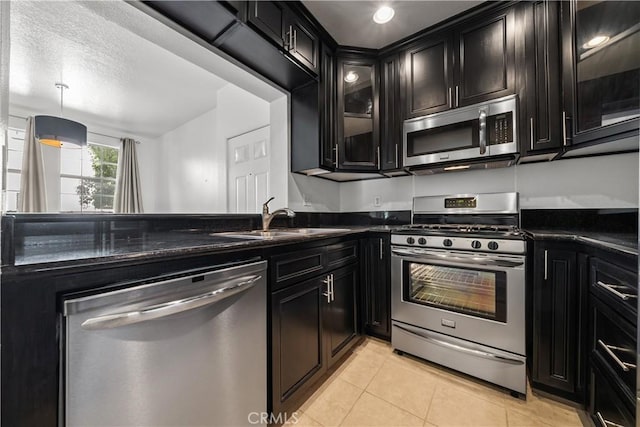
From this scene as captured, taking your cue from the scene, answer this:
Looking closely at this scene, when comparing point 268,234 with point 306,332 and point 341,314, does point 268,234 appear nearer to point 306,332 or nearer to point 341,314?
point 306,332

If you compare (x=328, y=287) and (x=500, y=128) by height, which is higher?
(x=500, y=128)

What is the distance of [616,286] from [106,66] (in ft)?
12.8

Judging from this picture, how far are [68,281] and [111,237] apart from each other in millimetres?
652

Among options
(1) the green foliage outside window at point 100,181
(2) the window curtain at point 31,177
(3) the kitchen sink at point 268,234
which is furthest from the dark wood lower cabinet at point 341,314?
(1) the green foliage outside window at point 100,181

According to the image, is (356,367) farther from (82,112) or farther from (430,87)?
(82,112)

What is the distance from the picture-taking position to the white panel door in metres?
2.39

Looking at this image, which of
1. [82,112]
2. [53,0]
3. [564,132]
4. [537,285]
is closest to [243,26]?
[53,0]

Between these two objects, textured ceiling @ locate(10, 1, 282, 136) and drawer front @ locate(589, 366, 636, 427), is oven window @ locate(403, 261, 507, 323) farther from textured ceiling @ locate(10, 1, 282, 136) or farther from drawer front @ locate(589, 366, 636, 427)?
textured ceiling @ locate(10, 1, 282, 136)

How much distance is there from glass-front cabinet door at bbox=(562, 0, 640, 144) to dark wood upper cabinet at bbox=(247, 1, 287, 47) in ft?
5.65

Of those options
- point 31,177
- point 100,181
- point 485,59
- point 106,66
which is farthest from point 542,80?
point 100,181

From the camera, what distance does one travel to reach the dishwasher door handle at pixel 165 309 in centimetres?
62

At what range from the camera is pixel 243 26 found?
4.25 feet

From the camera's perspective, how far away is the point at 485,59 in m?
1.71

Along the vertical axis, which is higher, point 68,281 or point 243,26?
point 243,26
